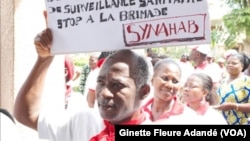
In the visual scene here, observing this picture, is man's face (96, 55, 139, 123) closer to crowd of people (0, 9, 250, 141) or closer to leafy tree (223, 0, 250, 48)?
crowd of people (0, 9, 250, 141)

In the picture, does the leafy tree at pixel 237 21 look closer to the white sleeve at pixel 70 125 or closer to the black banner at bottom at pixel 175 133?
the black banner at bottom at pixel 175 133

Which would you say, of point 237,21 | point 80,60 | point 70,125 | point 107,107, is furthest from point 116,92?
point 237,21

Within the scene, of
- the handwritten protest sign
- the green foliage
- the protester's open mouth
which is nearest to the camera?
the handwritten protest sign

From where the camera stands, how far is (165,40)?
1.41m

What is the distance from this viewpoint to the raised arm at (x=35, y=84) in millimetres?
1533

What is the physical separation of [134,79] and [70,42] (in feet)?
0.80

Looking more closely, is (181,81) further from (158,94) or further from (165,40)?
(165,40)

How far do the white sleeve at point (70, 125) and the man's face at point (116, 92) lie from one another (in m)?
0.06

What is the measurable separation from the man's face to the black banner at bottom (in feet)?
0.17

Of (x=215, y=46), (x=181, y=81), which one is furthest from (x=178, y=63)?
(x=215, y=46)

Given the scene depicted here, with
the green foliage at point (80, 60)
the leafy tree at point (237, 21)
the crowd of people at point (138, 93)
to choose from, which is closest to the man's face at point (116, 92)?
the crowd of people at point (138, 93)

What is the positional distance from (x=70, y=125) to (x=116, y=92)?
198 millimetres

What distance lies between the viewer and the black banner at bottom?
153cm

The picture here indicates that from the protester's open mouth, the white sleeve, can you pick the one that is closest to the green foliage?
the white sleeve
